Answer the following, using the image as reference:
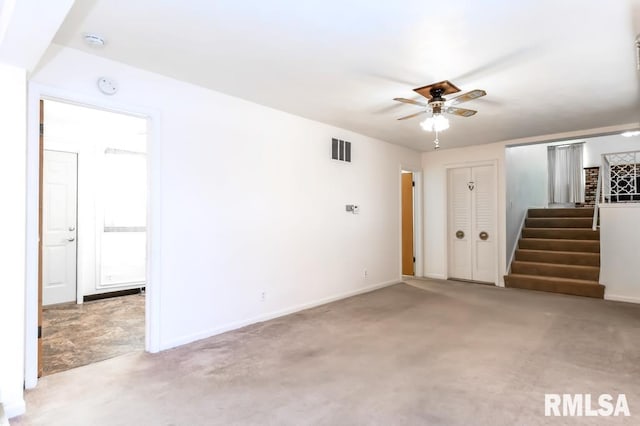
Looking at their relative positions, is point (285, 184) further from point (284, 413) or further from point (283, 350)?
point (284, 413)

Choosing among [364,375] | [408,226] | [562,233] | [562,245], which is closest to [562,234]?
[562,233]

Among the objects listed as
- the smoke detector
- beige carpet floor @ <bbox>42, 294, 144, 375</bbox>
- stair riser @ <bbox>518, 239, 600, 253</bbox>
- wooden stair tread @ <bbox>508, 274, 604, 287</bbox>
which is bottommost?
beige carpet floor @ <bbox>42, 294, 144, 375</bbox>

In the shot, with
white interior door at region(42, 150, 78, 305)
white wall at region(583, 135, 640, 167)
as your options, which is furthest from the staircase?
white interior door at region(42, 150, 78, 305)

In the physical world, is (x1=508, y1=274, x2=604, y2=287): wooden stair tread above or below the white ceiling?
below

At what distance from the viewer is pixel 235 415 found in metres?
2.18

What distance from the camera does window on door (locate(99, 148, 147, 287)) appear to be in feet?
18.0

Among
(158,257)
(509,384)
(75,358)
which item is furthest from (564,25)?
(75,358)

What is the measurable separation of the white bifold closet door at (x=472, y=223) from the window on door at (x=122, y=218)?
5.52 m

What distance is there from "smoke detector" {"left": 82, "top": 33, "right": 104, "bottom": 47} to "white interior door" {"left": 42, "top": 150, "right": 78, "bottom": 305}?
310cm

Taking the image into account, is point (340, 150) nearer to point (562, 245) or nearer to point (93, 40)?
point (93, 40)

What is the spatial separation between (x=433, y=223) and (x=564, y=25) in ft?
16.0

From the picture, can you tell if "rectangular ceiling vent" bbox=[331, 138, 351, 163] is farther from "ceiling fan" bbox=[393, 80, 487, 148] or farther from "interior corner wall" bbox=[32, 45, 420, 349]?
"ceiling fan" bbox=[393, 80, 487, 148]

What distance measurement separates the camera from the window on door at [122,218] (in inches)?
216

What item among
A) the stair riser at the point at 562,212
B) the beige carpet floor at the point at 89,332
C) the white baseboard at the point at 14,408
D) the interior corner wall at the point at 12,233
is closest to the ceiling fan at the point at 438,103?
the interior corner wall at the point at 12,233
